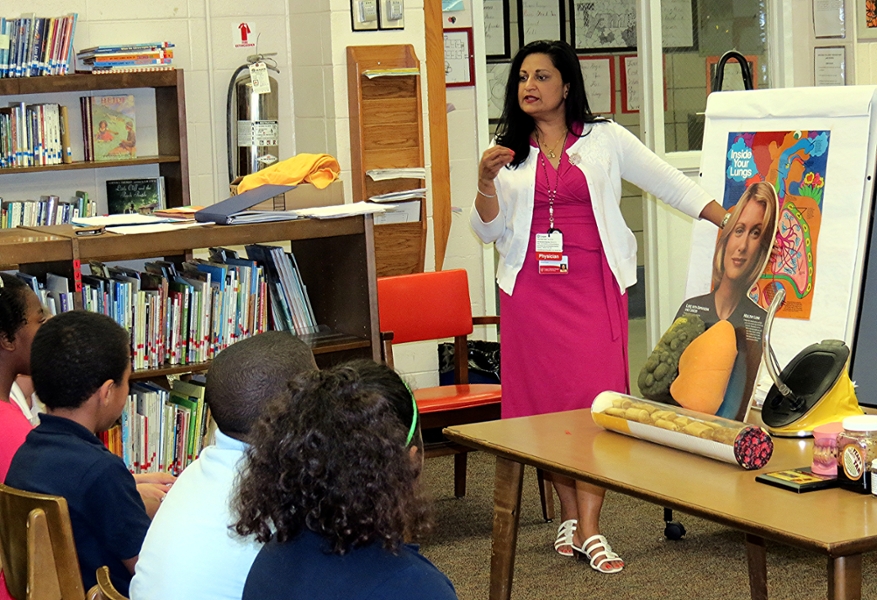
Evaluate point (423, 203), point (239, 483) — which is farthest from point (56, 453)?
point (423, 203)

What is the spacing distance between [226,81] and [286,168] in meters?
2.00

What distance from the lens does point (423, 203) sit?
489 centimetres

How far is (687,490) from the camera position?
75.7 inches

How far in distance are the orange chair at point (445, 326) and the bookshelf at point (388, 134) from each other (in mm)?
648

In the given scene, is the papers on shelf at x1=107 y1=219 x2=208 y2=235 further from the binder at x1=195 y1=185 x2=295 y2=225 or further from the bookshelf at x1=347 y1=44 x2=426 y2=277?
the bookshelf at x1=347 y1=44 x2=426 y2=277

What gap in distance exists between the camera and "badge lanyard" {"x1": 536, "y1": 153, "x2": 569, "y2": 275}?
3.34 meters

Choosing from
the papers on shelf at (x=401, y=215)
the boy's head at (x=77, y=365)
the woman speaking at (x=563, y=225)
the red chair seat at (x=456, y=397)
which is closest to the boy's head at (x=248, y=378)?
the boy's head at (x=77, y=365)

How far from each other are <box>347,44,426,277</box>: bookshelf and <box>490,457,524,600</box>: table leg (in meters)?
2.42

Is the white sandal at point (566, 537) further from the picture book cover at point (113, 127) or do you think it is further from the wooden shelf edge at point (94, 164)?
the picture book cover at point (113, 127)

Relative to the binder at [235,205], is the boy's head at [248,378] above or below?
below

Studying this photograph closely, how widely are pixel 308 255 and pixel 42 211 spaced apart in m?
1.91

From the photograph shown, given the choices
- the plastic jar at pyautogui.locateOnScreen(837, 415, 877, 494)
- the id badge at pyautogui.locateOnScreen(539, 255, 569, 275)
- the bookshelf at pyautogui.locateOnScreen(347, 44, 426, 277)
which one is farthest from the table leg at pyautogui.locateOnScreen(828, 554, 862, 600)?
the bookshelf at pyautogui.locateOnScreen(347, 44, 426, 277)

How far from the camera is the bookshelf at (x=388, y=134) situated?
4805 millimetres

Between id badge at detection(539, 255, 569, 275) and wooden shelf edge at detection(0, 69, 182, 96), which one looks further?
wooden shelf edge at detection(0, 69, 182, 96)
